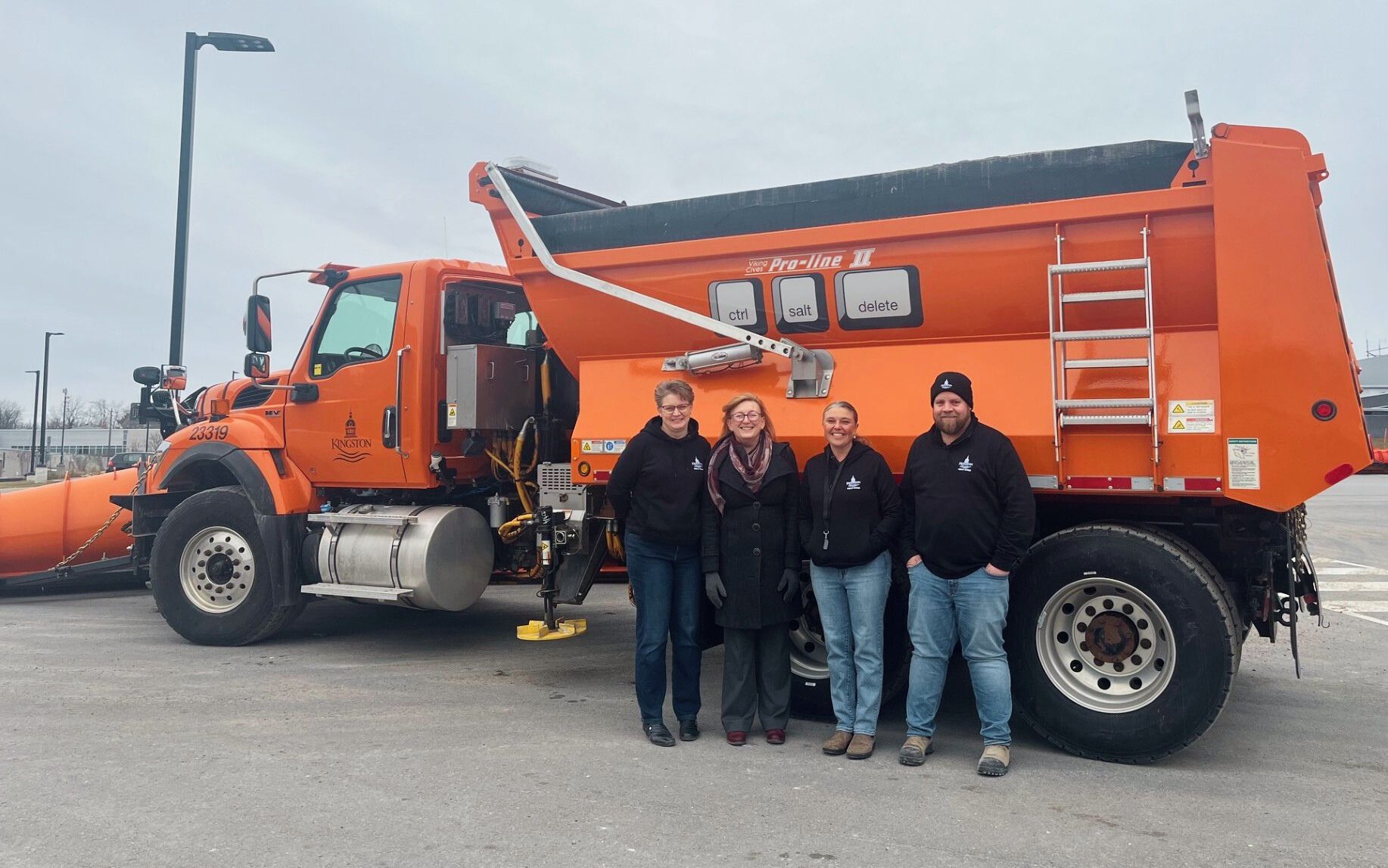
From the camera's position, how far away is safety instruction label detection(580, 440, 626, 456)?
240 inches

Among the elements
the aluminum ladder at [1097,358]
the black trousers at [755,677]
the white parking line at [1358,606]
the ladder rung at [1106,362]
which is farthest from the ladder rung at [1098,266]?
the white parking line at [1358,606]

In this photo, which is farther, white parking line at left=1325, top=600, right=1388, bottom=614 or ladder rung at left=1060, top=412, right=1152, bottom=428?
white parking line at left=1325, top=600, right=1388, bottom=614

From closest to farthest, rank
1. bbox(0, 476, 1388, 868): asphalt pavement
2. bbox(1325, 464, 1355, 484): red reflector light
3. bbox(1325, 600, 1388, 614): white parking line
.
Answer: bbox(0, 476, 1388, 868): asphalt pavement, bbox(1325, 464, 1355, 484): red reflector light, bbox(1325, 600, 1388, 614): white parking line

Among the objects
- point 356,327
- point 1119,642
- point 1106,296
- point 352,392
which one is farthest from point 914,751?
point 356,327

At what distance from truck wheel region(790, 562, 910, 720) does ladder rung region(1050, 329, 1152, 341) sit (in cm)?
143

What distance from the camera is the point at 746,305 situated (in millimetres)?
5836

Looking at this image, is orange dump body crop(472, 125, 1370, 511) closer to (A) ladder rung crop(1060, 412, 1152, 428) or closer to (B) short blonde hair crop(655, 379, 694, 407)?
(A) ladder rung crop(1060, 412, 1152, 428)

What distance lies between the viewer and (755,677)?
5.23 m

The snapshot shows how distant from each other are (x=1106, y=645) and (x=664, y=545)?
7.26 ft

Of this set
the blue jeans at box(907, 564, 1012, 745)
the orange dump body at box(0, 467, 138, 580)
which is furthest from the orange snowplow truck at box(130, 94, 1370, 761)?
the orange dump body at box(0, 467, 138, 580)

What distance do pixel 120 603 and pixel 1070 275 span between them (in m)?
9.21

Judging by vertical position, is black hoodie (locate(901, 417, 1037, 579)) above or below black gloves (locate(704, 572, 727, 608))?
above

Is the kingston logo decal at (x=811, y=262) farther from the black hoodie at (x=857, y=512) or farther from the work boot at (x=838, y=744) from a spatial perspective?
the work boot at (x=838, y=744)

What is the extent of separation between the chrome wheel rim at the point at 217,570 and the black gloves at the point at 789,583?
4417 millimetres
